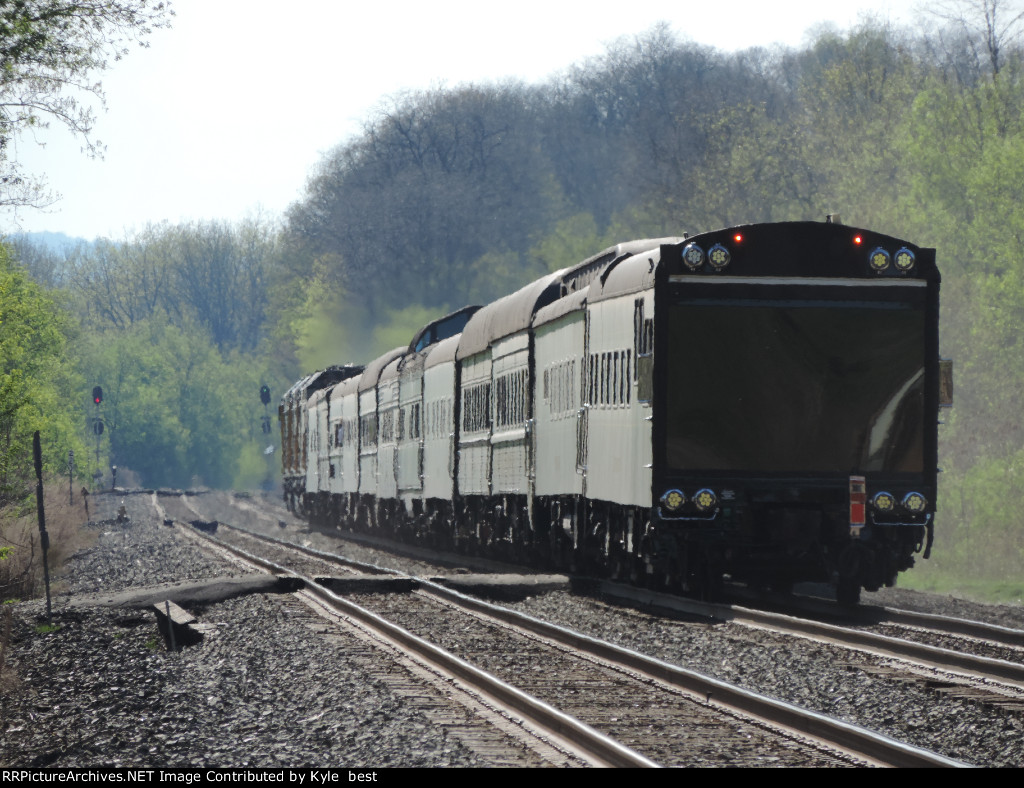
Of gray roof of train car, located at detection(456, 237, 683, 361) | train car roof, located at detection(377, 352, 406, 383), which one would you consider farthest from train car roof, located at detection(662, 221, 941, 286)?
train car roof, located at detection(377, 352, 406, 383)

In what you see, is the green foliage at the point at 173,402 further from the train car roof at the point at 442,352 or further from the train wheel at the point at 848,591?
the train wheel at the point at 848,591

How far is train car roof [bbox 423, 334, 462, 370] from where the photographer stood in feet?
87.1

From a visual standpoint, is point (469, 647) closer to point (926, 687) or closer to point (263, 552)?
point (926, 687)

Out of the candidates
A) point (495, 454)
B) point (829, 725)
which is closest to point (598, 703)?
point (829, 725)

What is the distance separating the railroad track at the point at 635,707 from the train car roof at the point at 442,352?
42.8ft

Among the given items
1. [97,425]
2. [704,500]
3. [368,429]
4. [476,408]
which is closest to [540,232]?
[97,425]

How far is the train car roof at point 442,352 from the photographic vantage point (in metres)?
26.6

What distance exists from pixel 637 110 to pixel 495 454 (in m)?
66.9

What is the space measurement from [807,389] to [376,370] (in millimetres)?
23197

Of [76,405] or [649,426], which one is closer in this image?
[649,426]

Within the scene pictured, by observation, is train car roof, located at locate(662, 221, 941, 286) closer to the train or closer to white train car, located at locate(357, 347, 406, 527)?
the train

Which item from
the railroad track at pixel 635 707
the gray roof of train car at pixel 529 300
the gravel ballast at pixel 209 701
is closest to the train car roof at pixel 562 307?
the gray roof of train car at pixel 529 300

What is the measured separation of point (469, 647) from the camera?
12.2 meters

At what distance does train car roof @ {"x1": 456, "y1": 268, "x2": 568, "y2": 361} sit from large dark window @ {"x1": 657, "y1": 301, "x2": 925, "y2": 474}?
5.66m
